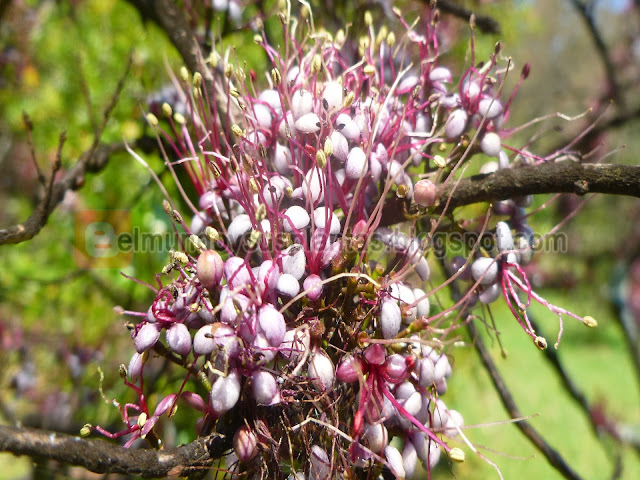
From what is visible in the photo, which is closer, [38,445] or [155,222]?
[38,445]

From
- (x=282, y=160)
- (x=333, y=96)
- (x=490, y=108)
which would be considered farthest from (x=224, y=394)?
(x=490, y=108)

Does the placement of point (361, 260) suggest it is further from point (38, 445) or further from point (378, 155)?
point (38, 445)

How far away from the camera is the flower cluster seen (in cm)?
68

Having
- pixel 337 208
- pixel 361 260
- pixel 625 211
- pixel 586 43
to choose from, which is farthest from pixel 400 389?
pixel 586 43

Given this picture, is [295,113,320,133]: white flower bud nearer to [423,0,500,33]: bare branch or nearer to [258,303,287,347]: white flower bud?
A: [258,303,287,347]: white flower bud

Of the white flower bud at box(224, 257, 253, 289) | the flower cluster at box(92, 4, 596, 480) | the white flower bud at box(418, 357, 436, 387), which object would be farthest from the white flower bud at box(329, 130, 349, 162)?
the white flower bud at box(418, 357, 436, 387)

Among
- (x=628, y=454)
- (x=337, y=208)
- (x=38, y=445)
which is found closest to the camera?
(x=38, y=445)

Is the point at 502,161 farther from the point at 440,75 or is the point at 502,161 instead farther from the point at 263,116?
the point at 263,116

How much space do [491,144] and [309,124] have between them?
0.29 metres

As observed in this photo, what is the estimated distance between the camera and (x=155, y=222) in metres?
1.55

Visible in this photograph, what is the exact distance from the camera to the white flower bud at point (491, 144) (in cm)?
82

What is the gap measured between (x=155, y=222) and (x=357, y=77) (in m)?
0.90

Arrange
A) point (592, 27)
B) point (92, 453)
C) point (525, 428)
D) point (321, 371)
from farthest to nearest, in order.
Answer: point (592, 27) → point (525, 428) → point (321, 371) → point (92, 453)

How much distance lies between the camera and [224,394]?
2.13 ft
